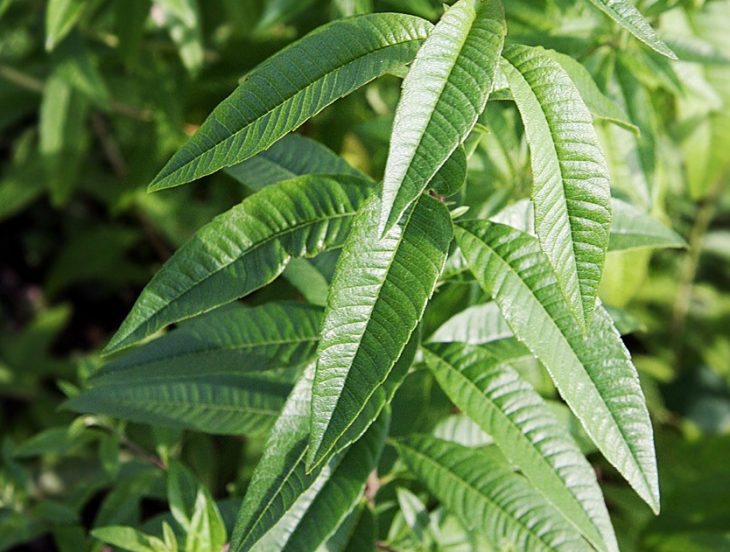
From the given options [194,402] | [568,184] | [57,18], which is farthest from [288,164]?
[57,18]

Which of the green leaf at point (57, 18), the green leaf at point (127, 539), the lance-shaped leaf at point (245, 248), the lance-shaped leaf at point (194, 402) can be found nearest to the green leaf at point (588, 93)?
the lance-shaped leaf at point (245, 248)

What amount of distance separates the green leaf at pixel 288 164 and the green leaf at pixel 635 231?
13.7 inches

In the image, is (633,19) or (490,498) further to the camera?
(490,498)

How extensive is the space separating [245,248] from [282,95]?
187 millimetres

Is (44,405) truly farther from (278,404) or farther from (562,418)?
(562,418)

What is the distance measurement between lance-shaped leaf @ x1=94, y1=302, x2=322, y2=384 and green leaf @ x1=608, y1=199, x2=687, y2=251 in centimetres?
41

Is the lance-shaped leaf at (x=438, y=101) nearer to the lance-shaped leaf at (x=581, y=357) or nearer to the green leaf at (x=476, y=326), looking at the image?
the lance-shaped leaf at (x=581, y=357)

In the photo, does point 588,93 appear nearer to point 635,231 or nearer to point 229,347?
point 635,231

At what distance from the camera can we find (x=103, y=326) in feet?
9.64

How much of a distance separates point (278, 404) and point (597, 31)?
779 millimetres

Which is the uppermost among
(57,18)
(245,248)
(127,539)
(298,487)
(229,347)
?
(57,18)

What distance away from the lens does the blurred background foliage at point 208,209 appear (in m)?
1.30

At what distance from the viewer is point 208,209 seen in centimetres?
224

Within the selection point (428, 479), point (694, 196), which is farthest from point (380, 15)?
point (694, 196)
